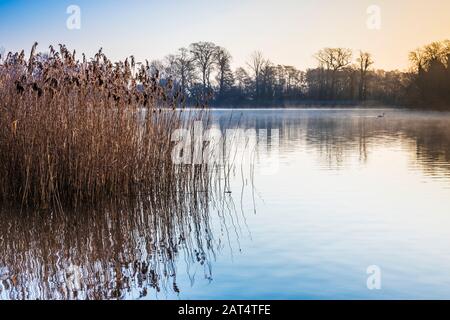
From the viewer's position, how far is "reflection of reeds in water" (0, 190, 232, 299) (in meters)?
4.45

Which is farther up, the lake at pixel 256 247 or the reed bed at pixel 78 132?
the reed bed at pixel 78 132

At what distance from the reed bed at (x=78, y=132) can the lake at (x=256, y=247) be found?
64 centimetres

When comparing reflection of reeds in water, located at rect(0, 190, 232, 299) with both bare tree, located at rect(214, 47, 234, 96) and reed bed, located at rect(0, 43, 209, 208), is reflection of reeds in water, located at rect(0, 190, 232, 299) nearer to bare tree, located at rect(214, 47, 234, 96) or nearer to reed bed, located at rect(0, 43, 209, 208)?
reed bed, located at rect(0, 43, 209, 208)

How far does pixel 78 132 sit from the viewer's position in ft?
24.8

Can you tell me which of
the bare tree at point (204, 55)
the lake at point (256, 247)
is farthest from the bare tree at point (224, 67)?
the lake at point (256, 247)

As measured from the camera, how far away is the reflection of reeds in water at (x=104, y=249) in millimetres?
4445

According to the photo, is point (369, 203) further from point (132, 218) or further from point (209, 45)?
point (209, 45)

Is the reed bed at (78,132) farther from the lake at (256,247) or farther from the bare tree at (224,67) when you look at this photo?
the bare tree at (224,67)

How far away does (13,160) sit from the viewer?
7.47m

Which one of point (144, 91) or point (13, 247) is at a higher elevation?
point (144, 91)

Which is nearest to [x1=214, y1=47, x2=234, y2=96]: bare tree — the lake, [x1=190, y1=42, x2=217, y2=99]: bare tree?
[x1=190, y1=42, x2=217, y2=99]: bare tree

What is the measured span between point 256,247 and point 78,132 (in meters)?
3.11
